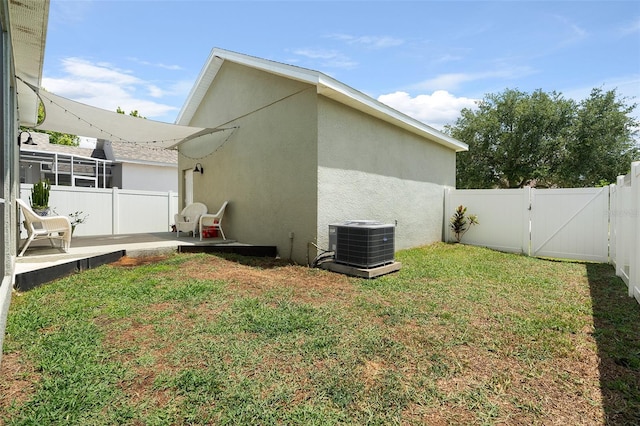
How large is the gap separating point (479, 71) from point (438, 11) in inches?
249

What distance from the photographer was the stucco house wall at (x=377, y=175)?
695 cm

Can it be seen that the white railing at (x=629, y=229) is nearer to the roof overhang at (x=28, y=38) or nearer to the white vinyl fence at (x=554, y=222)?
the white vinyl fence at (x=554, y=222)

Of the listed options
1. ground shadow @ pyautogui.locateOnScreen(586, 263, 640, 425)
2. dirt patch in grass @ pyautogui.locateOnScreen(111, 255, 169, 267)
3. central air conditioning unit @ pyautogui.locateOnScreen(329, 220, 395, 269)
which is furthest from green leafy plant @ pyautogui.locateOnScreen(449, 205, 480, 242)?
dirt patch in grass @ pyautogui.locateOnScreen(111, 255, 169, 267)

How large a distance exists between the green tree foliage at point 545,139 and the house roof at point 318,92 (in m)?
10.1

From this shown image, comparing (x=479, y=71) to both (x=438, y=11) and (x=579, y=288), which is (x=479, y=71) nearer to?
(x=438, y=11)

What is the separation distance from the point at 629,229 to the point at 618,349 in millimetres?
3218

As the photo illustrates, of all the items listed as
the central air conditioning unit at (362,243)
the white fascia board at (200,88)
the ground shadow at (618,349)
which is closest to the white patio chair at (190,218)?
the white fascia board at (200,88)

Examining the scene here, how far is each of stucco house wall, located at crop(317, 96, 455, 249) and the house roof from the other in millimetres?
237

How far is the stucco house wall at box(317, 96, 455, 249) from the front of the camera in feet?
22.8

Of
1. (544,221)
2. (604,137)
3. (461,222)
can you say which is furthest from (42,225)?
(604,137)

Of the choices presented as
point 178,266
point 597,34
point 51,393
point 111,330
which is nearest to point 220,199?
point 178,266

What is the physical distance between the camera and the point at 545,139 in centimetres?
1866

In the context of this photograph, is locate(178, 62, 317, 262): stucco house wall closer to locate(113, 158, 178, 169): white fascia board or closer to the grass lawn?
the grass lawn

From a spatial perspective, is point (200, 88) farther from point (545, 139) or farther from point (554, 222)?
point (545, 139)
